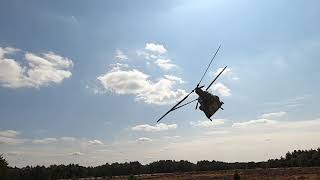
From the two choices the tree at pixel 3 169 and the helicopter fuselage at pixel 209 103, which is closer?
the helicopter fuselage at pixel 209 103

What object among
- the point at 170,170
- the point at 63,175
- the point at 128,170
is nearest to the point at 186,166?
the point at 170,170

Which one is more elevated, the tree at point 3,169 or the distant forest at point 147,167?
the distant forest at point 147,167

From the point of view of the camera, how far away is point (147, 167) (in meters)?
185

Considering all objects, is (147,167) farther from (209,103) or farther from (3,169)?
(209,103)

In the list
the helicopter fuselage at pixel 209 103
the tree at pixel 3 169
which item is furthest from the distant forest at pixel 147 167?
the helicopter fuselage at pixel 209 103

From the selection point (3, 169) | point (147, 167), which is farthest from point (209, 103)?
point (147, 167)

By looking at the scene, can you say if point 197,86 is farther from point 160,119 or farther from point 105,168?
point 105,168

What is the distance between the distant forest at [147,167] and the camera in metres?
136

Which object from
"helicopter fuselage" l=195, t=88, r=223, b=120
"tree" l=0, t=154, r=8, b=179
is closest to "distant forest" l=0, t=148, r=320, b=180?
"tree" l=0, t=154, r=8, b=179

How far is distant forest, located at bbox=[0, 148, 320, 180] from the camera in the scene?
136m

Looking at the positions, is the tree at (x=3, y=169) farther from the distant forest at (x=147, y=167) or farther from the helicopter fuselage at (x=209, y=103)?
the distant forest at (x=147, y=167)

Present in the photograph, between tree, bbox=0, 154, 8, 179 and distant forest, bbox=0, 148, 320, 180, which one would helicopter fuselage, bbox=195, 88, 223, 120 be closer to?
tree, bbox=0, 154, 8, 179

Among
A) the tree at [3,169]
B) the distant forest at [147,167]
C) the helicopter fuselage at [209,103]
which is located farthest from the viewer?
the distant forest at [147,167]

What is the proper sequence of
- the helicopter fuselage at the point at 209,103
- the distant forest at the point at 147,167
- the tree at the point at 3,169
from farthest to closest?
the distant forest at the point at 147,167, the tree at the point at 3,169, the helicopter fuselage at the point at 209,103
